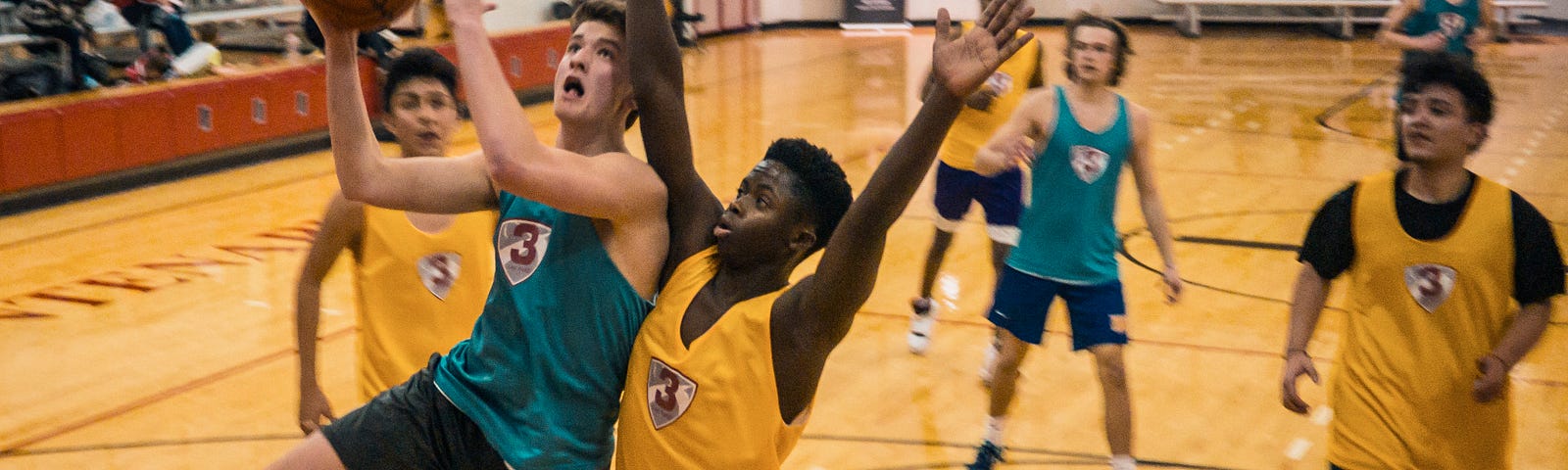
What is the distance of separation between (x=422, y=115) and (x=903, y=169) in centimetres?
185

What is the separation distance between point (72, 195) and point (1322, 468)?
8.72m

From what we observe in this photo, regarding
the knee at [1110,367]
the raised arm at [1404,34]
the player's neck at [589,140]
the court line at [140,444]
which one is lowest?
the court line at [140,444]

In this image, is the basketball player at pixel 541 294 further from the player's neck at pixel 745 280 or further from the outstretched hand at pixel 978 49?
the outstretched hand at pixel 978 49

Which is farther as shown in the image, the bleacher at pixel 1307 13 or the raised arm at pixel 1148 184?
the bleacher at pixel 1307 13

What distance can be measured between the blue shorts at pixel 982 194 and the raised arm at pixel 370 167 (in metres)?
3.81

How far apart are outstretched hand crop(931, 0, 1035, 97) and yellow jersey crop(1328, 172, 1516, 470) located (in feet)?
4.98

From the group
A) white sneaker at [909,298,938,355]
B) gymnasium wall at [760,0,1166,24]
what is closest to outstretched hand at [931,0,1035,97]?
white sneaker at [909,298,938,355]

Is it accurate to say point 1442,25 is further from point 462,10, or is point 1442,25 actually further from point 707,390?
point 462,10

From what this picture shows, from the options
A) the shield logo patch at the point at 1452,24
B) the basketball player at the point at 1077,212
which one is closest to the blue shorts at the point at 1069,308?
the basketball player at the point at 1077,212

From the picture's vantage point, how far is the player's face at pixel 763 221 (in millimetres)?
2730

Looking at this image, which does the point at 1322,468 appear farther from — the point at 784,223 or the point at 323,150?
the point at 323,150

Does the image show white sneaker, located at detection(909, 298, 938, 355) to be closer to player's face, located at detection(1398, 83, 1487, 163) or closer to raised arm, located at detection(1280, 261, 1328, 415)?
raised arm, located at detection(1280, 261, 1328, 415)

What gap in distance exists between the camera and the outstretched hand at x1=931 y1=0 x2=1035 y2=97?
227 centimetres

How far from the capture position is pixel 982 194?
6.47 metres
